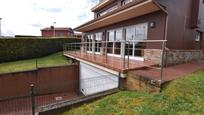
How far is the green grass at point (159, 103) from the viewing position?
3.70 m

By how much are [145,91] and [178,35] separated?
5.28 m

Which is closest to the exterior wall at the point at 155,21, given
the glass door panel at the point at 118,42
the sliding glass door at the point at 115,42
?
the glass door panel at the point at 118,42

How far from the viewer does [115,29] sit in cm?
1160

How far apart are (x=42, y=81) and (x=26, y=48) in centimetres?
850

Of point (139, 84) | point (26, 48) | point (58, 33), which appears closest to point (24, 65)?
point (26, 48)

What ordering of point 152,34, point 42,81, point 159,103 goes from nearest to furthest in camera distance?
point 159,103
point 152,34
point 42,81

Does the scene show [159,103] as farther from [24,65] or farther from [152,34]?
[24,65]

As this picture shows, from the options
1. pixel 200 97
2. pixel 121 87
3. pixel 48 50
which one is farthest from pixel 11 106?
pixel 48 50

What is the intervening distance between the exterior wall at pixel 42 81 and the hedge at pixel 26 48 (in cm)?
772

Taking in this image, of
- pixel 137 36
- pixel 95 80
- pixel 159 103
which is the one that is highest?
pixel 137 36

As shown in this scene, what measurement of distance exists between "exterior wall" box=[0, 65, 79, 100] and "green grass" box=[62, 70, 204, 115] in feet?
24.5

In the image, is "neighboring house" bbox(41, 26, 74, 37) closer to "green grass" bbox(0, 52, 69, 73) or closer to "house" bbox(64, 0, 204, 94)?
"green grass" bbox(0, 52, 69, 73)

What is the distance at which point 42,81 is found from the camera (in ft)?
36.7

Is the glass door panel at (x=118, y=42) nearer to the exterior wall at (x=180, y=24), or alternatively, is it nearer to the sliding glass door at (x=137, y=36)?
the sliding glass door at (x=137, y=36)
